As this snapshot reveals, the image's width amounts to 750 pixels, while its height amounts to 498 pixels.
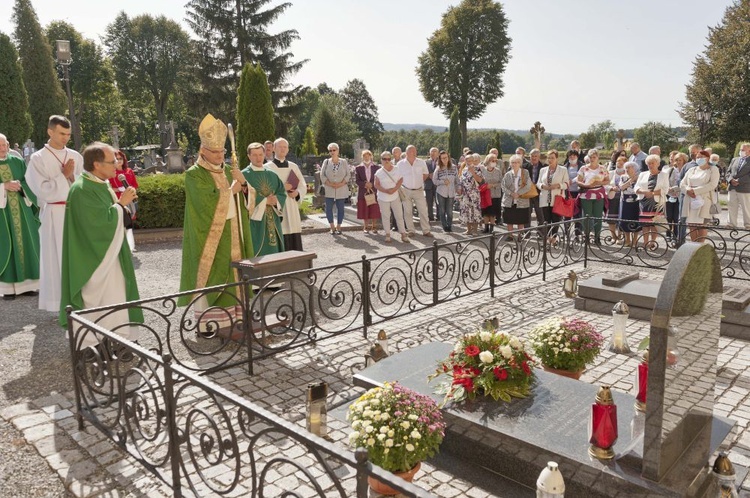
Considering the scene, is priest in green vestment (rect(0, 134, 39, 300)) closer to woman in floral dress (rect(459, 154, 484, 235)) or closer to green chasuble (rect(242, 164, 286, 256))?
green chasuble (rect(242, 164, 286, 256))

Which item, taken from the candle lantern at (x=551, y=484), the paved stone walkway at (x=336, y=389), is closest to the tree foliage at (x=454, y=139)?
the paved stone walkway at (x=336, y=389)

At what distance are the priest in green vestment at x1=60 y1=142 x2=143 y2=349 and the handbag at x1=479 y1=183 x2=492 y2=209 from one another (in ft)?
30.2

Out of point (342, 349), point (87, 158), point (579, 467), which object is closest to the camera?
point (579, 467)

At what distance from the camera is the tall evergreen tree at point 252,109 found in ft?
56.3

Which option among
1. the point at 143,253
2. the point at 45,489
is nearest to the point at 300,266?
the point at 45,489

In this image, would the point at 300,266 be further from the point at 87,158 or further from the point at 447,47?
the point at 447,47

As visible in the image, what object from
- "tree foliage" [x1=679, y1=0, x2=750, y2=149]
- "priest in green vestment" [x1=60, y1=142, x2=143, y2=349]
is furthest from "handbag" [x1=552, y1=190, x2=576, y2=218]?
"tree foliage" [x1=679, y1=0, x2=750, y2=149]

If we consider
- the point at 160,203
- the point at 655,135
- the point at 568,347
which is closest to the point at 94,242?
the point at 568,347

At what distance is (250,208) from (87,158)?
113 inches

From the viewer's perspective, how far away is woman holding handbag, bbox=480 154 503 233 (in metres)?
13.5

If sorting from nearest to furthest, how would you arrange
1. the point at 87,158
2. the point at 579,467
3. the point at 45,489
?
the point at 579,467
the point at 45,489
the point at 87,158

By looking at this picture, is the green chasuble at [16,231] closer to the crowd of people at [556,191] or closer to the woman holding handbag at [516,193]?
the crowd of people at [556,191]

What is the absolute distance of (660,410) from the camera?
3.01 meters

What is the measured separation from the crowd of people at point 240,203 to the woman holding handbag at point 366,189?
27 mm
